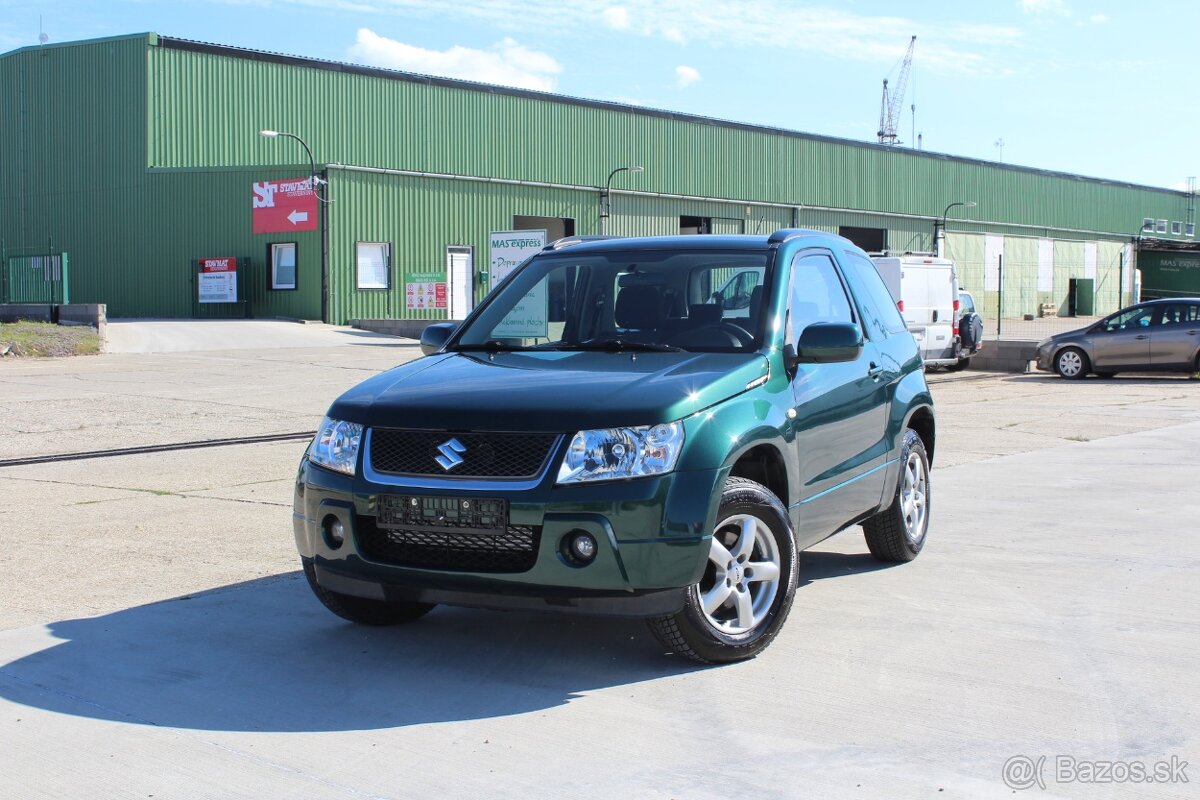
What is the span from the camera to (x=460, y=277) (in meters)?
47.2

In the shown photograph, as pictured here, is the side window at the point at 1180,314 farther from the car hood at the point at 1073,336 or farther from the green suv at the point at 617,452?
the green suv at the point at 617,452

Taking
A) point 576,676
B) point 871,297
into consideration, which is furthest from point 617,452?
point 871,297

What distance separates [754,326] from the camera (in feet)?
19.0

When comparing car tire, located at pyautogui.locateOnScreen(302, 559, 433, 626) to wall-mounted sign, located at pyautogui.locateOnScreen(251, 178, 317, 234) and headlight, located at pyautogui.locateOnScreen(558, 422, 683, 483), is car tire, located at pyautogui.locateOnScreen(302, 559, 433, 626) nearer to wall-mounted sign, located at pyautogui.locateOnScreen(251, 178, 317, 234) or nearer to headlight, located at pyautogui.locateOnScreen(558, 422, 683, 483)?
headlight, located at pyautogui.locateOnScreen(558, 422, 683, 483)

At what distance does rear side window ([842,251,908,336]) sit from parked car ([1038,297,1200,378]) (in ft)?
55.6

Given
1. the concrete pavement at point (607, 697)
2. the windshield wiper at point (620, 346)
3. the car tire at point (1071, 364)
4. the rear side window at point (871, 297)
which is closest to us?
the concrete pavement at point (607, 697)

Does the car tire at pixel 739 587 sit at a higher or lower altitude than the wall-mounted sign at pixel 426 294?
lower

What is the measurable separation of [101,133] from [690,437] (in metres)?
46.6

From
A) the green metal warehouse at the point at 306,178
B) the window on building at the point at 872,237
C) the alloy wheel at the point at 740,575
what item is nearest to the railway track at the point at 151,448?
the alloy wheel at the point at 740,575

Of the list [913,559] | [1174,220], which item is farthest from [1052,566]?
[1174,220]

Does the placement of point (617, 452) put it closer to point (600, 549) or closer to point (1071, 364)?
point (600, 549)

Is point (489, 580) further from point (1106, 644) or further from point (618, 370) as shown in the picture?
point (1106, 644)

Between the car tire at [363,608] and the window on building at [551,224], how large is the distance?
4488 centimetres

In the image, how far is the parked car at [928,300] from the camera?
2322 centimetres
